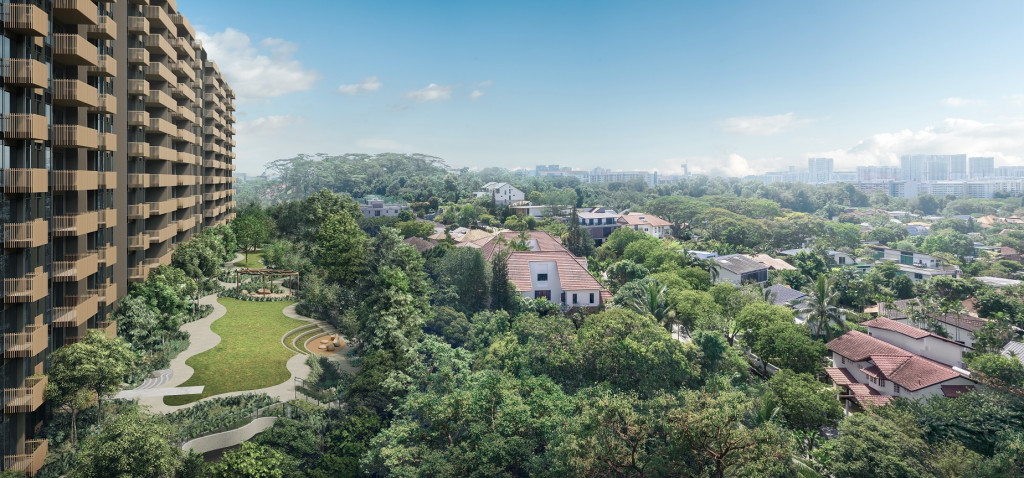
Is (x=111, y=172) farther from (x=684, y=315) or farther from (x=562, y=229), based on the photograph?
(x=562, y=229)

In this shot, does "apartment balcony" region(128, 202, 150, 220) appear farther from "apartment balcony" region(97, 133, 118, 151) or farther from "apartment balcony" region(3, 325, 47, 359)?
"apartment balcony" region(3, 325, 47, 359)

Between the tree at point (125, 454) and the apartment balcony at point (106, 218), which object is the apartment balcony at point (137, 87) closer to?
the apartment balcony at point (106, 218)

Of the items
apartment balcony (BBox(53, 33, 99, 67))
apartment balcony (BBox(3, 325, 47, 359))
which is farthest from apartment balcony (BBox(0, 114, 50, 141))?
apartment balcony (BBox(3, 325, 47, 359))

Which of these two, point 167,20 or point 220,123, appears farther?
point 220,123

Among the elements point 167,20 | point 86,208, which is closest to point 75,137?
point 86,208

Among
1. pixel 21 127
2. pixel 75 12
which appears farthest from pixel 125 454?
pixel 75 12

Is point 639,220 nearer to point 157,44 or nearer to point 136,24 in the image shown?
point 157,44
